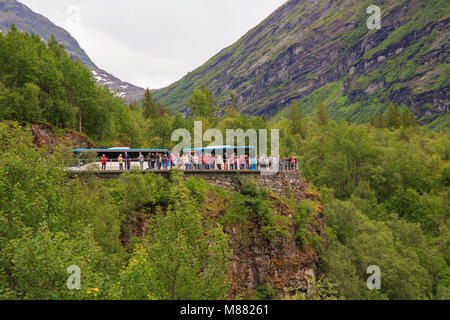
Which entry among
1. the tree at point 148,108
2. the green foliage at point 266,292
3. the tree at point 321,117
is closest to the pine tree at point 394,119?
the tree at point 321,117

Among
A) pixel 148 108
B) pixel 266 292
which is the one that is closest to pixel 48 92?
pixel 266 292

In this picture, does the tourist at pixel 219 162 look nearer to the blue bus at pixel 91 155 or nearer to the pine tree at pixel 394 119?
the blue bus at pixel 91 155

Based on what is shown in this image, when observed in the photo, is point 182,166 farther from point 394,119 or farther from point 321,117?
point 394,119

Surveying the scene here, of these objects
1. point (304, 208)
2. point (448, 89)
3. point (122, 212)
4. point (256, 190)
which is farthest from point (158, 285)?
point (448, 89)

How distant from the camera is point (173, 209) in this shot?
24.7 m

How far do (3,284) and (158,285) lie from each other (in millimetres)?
5967

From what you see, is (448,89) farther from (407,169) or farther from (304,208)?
(304,208)

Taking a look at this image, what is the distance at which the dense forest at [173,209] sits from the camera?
14305mm

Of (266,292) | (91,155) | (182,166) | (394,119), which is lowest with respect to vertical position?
(266,292)

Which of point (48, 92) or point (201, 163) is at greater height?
point (48, 92)

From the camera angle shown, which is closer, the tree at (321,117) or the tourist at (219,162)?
the tourist at (219,162)

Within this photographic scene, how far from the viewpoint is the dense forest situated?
14.3m
